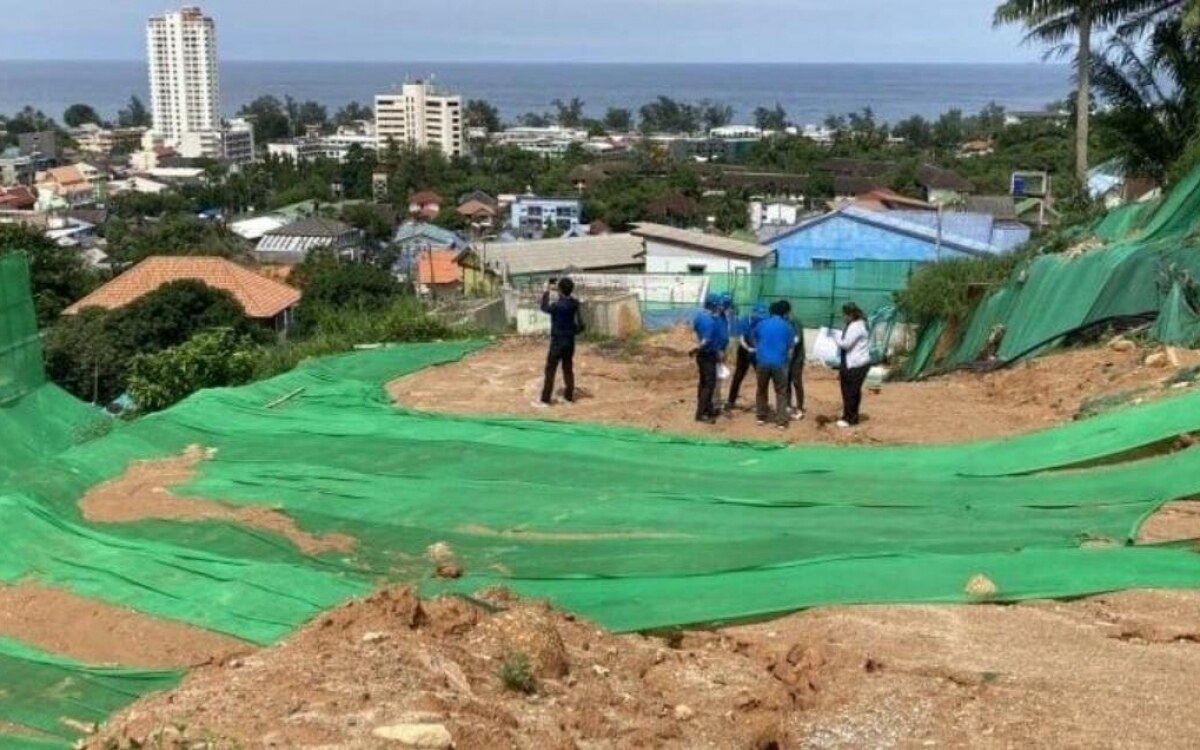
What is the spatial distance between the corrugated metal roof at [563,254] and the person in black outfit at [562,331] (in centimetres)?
2769

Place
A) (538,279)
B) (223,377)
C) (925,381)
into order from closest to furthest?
(925,381)
(223,377)
(538,279)

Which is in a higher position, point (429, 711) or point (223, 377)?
point (429, 711)

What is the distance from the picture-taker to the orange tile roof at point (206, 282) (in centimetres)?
3481

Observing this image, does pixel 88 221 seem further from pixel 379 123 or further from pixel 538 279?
pixel 379 123

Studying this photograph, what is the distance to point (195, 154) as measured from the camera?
445 ft

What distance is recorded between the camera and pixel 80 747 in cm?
433

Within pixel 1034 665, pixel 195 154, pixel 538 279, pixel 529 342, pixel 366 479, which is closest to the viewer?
pixel 1034 665

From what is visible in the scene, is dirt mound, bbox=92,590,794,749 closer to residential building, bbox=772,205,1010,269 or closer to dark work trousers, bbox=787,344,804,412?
dark work trousers, bbox=787,344,804,412

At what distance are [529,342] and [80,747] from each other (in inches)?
461

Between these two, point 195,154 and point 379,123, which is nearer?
point 195,154

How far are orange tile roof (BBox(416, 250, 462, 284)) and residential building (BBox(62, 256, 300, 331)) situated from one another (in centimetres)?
643

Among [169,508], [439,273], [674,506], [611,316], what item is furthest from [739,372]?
[439,273]

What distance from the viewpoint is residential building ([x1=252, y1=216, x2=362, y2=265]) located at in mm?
58594

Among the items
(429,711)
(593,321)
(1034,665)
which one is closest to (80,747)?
(429,711)
